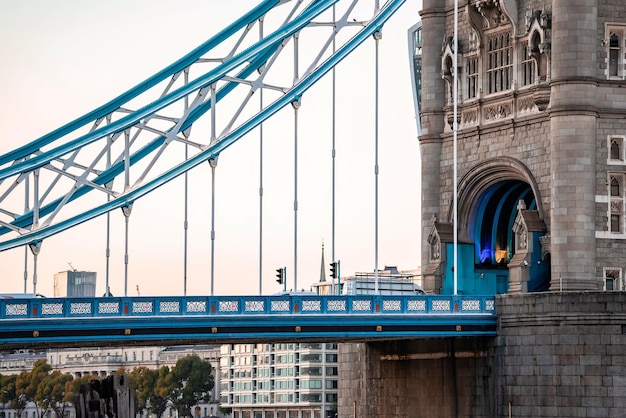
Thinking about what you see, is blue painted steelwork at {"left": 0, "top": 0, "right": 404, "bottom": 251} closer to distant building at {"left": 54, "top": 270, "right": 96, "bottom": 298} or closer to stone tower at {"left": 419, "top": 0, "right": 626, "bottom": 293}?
stone tower at {"left": 419, "top": 0, "right": 626, "bottom": 293}

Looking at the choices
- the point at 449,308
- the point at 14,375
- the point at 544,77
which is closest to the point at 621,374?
the point at 449,308

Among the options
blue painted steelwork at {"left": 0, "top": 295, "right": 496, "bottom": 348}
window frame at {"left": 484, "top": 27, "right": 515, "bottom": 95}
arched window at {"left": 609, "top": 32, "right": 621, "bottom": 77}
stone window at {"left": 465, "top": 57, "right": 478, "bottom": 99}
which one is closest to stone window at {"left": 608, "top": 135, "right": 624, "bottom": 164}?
arched window at {"left": 609, "top": 32, "right": 621, "bottom": 77}

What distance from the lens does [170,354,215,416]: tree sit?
164250 mm

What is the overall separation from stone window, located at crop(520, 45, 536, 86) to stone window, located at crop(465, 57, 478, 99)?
2740 millimetres

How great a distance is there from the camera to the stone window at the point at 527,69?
68125 mm

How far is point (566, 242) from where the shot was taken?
65.5 metres

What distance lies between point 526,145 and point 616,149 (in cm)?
351

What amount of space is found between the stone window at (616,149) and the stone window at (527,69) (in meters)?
3.72

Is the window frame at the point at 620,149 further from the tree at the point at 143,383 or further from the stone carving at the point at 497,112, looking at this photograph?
the tree at the point at 143,383

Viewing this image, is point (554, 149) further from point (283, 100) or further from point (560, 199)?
point (283, 100)

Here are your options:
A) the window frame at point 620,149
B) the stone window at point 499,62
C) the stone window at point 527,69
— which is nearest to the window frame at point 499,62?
the stone window at point 499,62

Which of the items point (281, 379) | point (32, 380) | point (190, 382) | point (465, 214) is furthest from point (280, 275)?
point (32, 380)

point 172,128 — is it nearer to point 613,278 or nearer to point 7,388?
point 613,278

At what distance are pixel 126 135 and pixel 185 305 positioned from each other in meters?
6.21
